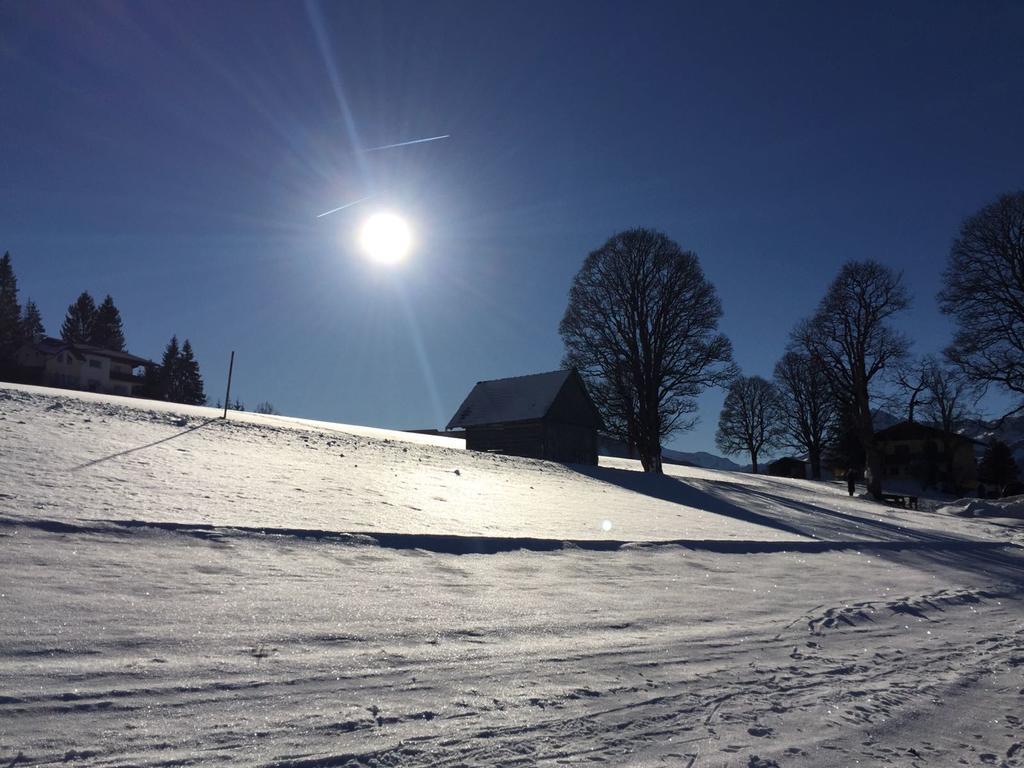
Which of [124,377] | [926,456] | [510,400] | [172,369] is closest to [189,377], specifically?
[172,369]

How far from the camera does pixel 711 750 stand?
313cm

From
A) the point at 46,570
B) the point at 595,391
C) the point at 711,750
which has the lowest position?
the point at 711,750

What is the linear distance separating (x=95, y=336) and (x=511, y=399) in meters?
77.0

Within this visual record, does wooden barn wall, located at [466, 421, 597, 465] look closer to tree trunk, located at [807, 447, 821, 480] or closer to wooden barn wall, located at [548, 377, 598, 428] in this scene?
Result: wooden barn wall, located at [548, 377, 598, 428]

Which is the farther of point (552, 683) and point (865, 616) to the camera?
point (865, 616)

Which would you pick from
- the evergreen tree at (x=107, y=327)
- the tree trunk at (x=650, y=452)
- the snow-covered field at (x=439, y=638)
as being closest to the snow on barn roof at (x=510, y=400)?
the tree trunk at (x=650, y=452)

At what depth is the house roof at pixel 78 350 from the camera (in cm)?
5841

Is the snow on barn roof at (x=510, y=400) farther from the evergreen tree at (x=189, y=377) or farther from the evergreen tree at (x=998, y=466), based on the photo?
the evergreen tree at (x=189, y=377)

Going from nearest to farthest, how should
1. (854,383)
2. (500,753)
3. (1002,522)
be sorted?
(500,753) → (1002,522) → (854,383)

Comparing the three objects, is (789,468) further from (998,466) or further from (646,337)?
(646,337)

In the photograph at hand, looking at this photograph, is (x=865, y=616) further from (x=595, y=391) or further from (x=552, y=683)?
(x=595, y=391)

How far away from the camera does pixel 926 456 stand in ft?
166

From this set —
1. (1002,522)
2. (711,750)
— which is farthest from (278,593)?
(1002,522)

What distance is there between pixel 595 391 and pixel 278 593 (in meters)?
25.5
